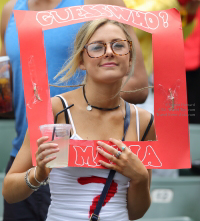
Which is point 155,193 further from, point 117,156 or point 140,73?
point 117,156

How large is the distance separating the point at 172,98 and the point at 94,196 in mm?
555

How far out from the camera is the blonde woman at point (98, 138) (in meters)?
1.86

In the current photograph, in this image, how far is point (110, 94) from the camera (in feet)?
6.61

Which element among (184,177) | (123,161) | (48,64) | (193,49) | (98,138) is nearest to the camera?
(123,161)

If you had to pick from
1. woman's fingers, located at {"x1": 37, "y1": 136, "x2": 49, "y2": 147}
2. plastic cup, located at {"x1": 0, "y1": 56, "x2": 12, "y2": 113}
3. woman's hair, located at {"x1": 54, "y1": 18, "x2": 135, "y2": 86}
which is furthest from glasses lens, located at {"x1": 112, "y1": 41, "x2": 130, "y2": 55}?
plastic cup, located at {"x1": 0, "y1": 56, "x2": 12, "y2": 113}

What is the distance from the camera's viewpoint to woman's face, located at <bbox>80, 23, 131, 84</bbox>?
1.86 metres

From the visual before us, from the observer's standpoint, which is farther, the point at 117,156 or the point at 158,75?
the point at 158,75

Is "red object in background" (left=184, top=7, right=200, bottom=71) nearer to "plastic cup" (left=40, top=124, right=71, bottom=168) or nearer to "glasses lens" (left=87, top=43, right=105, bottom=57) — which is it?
"glasses lens" (left=87, top=43, right=105, bottom=57)

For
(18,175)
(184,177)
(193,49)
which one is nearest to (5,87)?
(18,175)

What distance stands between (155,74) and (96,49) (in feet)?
0.97

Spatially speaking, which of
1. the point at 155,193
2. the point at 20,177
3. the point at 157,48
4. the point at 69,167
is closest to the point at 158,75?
the point at 157,48

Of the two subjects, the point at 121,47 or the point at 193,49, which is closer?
the point at 121,47

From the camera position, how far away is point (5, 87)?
2314 mm

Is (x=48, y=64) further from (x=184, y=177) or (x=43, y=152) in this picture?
(x=184, y=177)
